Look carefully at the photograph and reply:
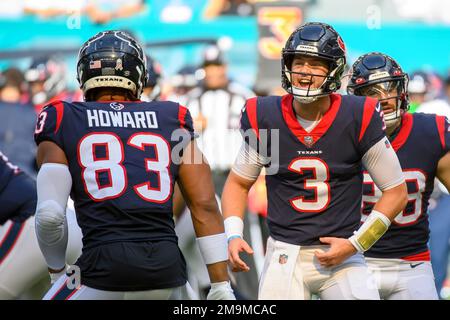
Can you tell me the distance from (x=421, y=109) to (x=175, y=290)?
6801 millimetres

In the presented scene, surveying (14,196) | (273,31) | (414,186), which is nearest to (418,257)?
(414,186)

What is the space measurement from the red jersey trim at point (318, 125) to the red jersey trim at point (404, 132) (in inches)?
31.8

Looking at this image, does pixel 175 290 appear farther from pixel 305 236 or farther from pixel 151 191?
pixel 305 236

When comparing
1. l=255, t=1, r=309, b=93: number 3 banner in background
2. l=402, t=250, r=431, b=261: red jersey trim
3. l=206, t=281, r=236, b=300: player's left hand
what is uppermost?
l=206, t=281, r=236, b=300: player's left hand

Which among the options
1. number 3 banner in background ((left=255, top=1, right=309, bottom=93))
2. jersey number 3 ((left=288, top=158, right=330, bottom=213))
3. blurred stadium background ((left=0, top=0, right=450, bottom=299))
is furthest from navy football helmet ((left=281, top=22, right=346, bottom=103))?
blurred stadium background ((left=0, top=0, right=450, bottom=299))

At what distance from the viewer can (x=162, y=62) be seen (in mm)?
17781

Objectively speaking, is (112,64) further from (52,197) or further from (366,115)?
(366,115)

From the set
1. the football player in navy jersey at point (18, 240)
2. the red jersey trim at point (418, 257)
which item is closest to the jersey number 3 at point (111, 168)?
the football player in navy jersey at point (18, 240)

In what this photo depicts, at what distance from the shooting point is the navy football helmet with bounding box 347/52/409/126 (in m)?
6.16

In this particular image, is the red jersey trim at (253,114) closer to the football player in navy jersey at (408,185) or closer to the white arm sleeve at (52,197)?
the football player in navy jersey at (408,185)

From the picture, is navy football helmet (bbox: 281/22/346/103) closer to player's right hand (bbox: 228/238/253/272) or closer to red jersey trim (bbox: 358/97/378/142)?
red jersey trim (bbox: 358/97/378/142)

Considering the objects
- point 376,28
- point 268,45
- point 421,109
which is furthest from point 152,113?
point 376,28

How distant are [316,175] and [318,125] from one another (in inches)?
10.5

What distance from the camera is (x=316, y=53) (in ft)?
17.7
